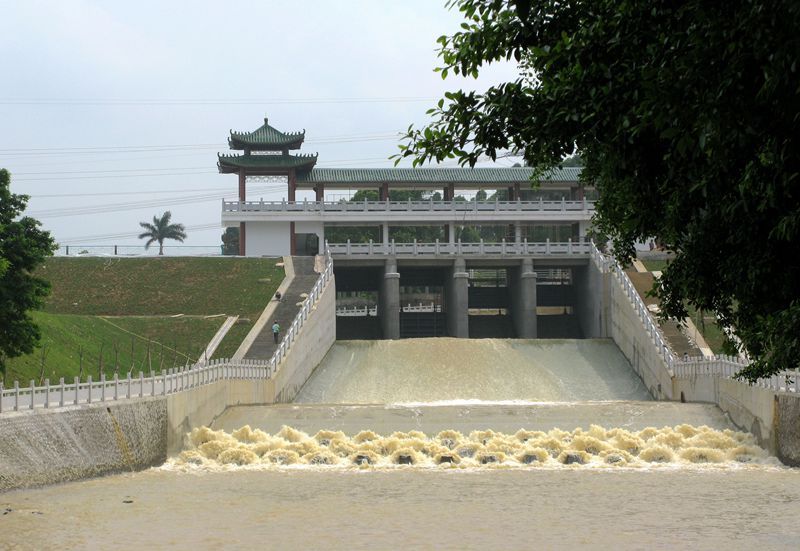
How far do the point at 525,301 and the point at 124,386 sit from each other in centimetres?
3982

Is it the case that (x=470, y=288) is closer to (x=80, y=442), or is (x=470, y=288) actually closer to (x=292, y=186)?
(x=292, y=186)

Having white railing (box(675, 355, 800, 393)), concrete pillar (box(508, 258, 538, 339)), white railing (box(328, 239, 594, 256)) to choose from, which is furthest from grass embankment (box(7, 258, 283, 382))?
Result: white railing (box(675, 355, 800, 393))

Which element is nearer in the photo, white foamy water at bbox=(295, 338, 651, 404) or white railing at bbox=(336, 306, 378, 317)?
white foamy water at bbox=(295, 338, 651, 404)

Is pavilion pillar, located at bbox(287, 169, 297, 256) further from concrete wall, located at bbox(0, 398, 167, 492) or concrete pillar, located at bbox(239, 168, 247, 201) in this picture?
concrete wall, located at bbox(0, 398, 167, 492)

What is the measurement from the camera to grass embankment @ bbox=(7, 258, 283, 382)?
48.8 m

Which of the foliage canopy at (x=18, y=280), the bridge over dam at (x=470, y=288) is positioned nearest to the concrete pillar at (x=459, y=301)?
the bridge over dam at (x=470, y=288)

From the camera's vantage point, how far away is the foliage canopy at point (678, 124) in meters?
12.3

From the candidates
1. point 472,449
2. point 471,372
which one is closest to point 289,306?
point 471,372

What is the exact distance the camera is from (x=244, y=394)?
45.8 metres

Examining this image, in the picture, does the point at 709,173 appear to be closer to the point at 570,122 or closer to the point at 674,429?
the point at 570,122

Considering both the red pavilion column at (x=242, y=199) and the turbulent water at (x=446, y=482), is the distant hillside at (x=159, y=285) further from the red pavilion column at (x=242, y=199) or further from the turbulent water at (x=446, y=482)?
the turbulent water at (x=446, y=482)

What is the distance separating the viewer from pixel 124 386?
112 ft

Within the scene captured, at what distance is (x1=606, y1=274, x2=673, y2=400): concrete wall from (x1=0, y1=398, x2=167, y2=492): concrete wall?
962 inches

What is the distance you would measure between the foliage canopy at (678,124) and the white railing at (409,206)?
62640 millimetres
